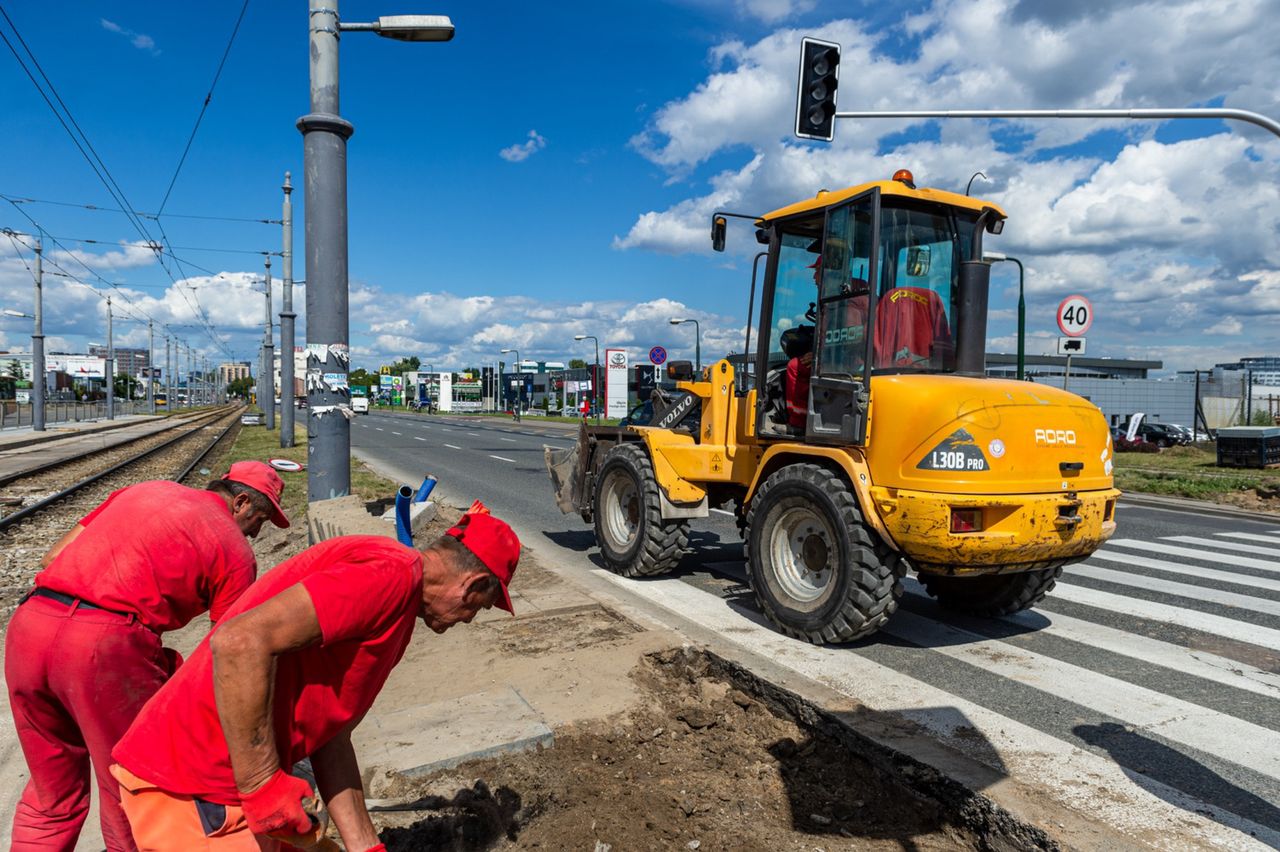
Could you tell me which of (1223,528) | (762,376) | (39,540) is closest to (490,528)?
(762,376)

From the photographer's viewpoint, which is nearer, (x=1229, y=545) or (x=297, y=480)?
(x=1229, y=545)

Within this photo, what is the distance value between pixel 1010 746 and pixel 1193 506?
11.9 metres

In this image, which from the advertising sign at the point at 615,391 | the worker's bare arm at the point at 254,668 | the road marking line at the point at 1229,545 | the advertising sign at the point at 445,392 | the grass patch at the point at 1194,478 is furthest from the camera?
the advertising sign at the point at 445,392

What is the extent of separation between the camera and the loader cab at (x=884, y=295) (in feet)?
18.6

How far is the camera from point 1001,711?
4609 millimetres

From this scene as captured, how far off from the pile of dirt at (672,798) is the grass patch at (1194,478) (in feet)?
44.1

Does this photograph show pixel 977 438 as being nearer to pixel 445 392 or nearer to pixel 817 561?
pixel 817 561

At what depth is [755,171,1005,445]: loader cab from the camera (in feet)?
18.6

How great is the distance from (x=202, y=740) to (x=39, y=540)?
10.7 metres

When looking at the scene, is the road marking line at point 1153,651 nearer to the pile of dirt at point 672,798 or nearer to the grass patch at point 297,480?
the pile of dirt at point 672,798

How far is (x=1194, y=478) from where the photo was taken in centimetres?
1642

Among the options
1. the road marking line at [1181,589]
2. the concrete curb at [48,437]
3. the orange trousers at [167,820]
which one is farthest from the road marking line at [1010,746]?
the concrete curb at [48,437]

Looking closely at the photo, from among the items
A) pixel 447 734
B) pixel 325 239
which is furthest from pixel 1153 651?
pixel 325 239

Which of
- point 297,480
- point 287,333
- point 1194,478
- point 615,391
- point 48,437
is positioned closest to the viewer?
point 297,480
